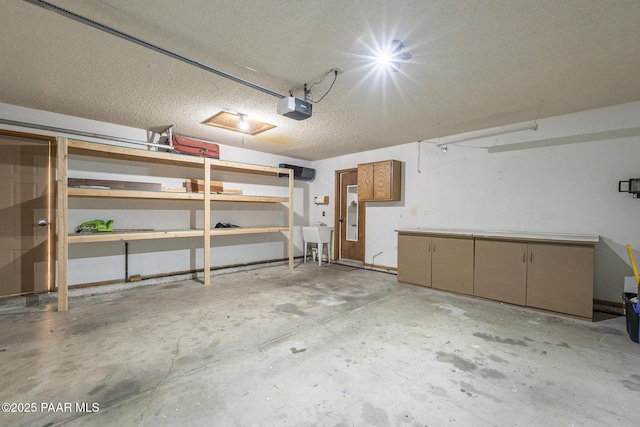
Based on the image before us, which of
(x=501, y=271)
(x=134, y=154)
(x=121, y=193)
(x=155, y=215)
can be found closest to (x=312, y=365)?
(x=501, y=271)

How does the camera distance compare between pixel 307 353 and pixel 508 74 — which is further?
pixel 508 74

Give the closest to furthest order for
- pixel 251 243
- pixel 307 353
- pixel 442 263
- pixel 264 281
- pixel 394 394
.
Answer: pixel 394 394, pixel 307 353, pixel 442 263, pixel 264 281, pixel 251 243

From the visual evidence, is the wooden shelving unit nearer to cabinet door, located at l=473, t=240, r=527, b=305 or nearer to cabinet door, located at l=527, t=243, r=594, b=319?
cabinet door, located at l=473, t=240, r=527, b=305

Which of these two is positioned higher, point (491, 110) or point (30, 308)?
point (491, 110)

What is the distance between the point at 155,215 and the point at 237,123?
215cm

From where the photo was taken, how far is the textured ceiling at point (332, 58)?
1.76m

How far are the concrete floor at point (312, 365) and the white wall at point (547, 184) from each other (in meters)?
1.16

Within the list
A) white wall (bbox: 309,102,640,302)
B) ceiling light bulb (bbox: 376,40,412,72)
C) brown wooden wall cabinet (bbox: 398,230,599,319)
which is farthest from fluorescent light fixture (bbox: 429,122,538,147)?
ceiling light bulb (bbox: 376,40,412,72)

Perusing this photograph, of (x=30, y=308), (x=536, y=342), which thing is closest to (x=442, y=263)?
(x=536, y=342)

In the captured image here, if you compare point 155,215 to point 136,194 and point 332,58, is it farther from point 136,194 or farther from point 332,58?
point 332,58

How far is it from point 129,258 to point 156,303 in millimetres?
1265

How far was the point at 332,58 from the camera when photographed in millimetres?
2297

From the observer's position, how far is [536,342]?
96.4 inches

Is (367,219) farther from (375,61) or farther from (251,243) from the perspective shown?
(375,61)
